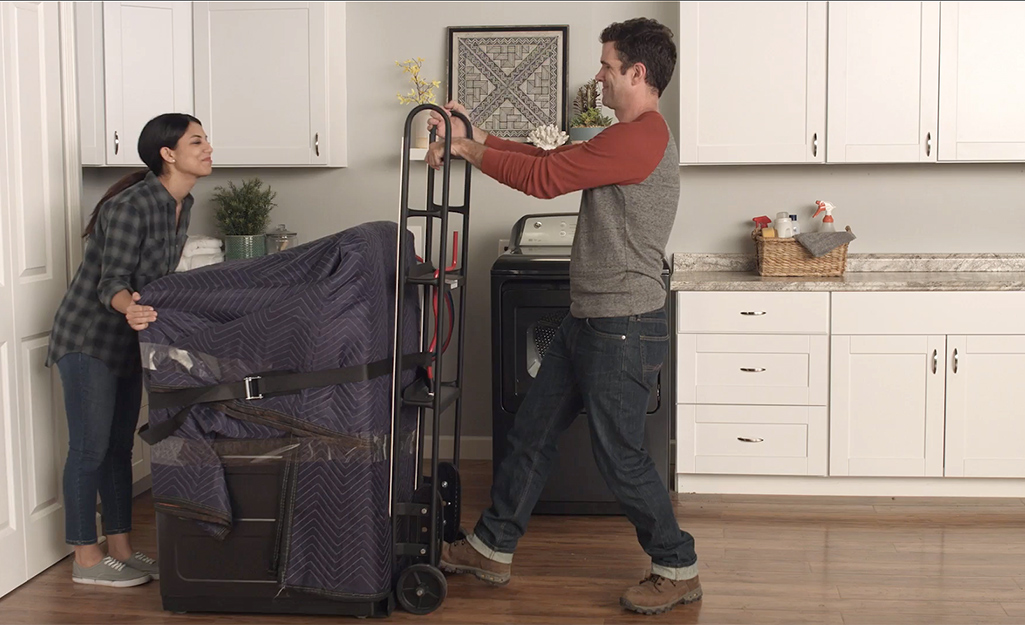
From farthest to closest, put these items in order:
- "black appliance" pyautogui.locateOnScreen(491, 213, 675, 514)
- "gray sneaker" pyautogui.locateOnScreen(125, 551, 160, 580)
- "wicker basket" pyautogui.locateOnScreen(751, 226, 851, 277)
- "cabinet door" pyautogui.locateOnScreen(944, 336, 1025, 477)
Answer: "wicker basket" pyautogui.locateOnScreen(751, 226, 851, 277), "cabinet door" pyautogui.locateOnScreen(944, 336, 1025, 477), "black appliance" pyautogui.locateOnScreen(491, 213, 675, 514), "gray sneaker" pyautogui.locateOnScreen(125, 551, 160, 580)

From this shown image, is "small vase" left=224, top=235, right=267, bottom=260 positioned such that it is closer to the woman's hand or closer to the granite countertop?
the woman's hand

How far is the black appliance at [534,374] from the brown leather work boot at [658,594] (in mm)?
807

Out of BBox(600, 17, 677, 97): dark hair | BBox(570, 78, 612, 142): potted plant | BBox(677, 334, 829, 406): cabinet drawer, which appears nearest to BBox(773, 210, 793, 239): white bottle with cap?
BBox(677, 334, 829, 406): cabinet drawer

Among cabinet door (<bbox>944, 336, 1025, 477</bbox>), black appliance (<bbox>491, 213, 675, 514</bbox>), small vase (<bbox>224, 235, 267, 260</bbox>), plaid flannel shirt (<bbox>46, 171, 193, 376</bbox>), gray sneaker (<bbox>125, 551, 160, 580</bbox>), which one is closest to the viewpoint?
plaid flannel shirt (<bbox>46, 171, 193, 376</bbox>)

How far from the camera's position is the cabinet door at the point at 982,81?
362cm

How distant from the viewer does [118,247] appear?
264 centimetres

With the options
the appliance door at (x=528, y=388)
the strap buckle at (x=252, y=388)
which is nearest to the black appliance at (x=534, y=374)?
the appliance door at (x=528, y=388)

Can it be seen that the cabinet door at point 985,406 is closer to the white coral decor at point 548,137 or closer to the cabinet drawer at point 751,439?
the cabinet drawer at point 751,439

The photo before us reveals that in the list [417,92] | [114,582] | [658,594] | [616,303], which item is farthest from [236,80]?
[658,594]

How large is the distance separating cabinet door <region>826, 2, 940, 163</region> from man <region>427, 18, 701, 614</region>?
4.71 ft

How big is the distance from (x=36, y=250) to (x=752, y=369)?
2329mm

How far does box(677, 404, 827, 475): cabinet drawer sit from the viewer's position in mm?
3639

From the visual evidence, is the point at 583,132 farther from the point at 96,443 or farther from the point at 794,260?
the point at 96,443

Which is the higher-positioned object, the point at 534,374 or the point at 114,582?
the point at 534,374
